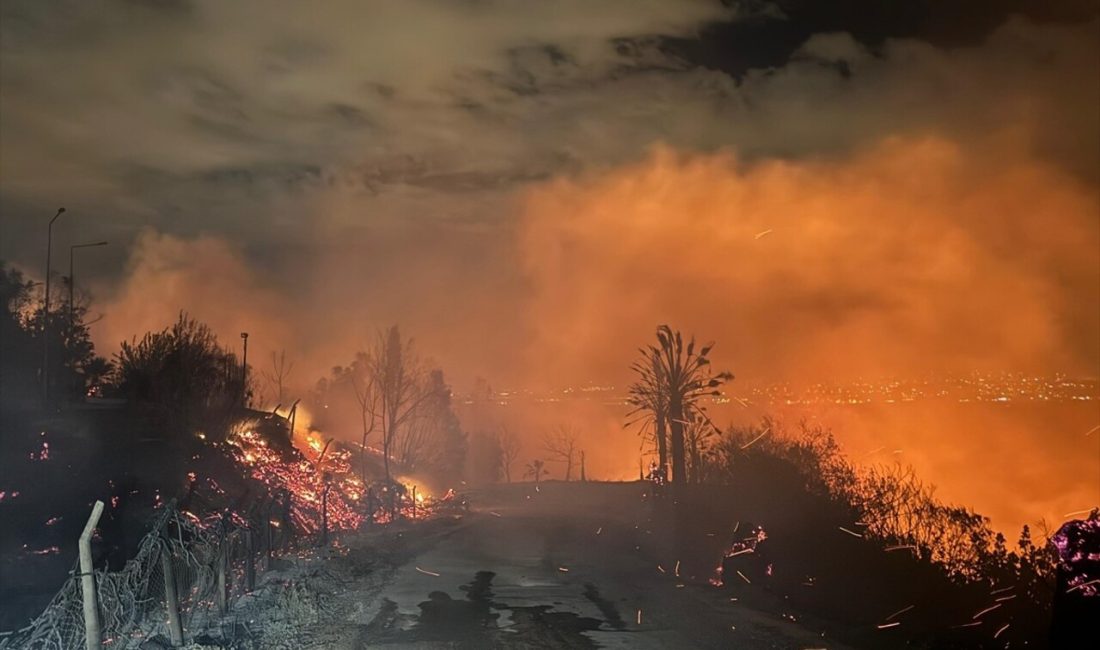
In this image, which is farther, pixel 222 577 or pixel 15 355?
pixel 15 355

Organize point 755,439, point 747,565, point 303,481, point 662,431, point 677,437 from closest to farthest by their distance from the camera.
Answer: point 747,565
point 755,439
point 677,437
point 662,431
point 303,481

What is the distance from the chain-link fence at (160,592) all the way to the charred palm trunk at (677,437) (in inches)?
891

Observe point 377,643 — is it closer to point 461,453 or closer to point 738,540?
point 738,540

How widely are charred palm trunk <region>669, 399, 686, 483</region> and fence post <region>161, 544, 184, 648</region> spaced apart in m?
26.1

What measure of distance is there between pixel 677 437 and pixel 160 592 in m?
25.8

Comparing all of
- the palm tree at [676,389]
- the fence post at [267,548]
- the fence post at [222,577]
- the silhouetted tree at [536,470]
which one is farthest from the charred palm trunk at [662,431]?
the silhouetted tree at [536,470]

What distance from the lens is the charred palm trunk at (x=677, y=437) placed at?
3462 centimetres

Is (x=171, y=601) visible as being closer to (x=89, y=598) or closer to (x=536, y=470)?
(x=89, y=598)

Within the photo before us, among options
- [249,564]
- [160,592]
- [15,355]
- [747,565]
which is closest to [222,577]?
[160,592]

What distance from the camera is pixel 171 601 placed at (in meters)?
10.7

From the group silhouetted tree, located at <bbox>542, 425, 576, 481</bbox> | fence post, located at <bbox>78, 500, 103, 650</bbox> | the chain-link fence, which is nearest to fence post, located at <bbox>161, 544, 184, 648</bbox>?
the chain-link fence

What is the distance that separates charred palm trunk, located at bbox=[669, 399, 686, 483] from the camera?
3462cm

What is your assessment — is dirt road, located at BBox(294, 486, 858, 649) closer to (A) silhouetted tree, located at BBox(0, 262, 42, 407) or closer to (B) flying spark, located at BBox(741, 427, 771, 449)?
(B) flying spark, located at BBox(741, 427, 771, 449)

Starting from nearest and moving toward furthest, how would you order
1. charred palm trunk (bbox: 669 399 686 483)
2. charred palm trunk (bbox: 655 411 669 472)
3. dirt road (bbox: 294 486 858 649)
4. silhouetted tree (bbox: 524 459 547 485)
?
1. dirt road (bbox: 294 486 858 649)
2. charred palm trunk (bbox: 669 399 686 483)
3. charred palm trunk (bbox: 655 411 669 472)
4. silhouetted tree (bbox: 524 459 547 485)
